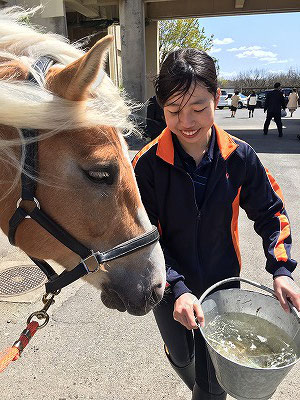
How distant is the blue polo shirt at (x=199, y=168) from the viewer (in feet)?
5.55

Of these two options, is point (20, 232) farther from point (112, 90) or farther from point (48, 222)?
point (112, 90)

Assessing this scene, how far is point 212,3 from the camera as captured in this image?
16125 mm

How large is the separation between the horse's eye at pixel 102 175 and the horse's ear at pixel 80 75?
27 cm

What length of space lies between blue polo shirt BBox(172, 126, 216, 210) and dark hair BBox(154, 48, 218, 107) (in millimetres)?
262

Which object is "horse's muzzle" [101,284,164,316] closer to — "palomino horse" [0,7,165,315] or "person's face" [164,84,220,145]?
"palomino horse" [0,7,165,315]

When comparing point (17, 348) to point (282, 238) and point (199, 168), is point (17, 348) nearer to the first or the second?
point (199, 168)

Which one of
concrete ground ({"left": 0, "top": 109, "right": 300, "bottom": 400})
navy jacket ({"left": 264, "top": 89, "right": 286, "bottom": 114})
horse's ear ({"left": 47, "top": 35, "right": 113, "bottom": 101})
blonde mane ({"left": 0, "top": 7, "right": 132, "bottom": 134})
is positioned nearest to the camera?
horse's ear ({"left": 47, "top": 35, "right": 113, "bottom": 101})

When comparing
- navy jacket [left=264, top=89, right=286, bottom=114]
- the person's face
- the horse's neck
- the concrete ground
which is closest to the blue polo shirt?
the person's face

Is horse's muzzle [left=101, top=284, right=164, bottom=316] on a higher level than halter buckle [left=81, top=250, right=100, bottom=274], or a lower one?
A: lower

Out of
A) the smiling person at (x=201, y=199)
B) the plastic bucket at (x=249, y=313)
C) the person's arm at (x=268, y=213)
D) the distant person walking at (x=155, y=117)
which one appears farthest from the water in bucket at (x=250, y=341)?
the distant person walking at (x=155, y=117)

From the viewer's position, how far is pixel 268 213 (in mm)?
1752

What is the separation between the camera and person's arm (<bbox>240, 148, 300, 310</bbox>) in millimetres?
1639

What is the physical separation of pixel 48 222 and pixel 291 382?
6.69 feet

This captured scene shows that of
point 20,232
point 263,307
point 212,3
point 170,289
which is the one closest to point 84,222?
point 20,232
